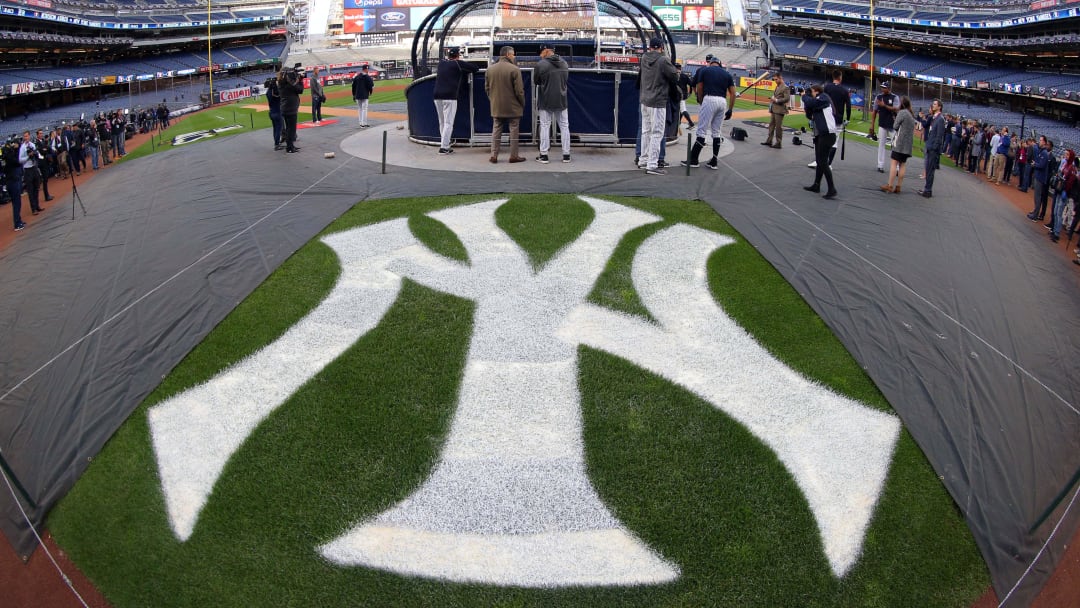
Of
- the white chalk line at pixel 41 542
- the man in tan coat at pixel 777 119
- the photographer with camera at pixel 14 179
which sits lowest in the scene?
the white chalk line at pixel 41 542

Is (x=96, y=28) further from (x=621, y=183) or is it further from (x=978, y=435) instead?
(x=978, y=435)

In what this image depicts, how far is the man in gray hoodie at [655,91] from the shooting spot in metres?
11.7

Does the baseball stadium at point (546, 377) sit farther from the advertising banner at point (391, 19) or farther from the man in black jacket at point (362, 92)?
the advertising banner at point (391, 19)

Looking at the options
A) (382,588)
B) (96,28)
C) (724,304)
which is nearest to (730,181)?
(724,304)

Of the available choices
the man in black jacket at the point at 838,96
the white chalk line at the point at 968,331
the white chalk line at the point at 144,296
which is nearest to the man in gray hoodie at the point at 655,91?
the white chalk line at the point at 968,331

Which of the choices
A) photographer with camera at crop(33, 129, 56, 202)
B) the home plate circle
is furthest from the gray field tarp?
the home plate circle

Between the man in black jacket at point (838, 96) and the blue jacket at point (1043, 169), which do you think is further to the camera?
the man in black jacket at point (838, 96)

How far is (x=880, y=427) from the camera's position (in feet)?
19.1

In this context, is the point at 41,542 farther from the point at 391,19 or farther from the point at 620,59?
the point at 391,19

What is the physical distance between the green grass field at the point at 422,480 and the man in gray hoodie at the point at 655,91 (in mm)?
5681

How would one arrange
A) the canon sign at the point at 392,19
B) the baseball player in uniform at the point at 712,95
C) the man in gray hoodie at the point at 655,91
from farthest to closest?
1. the canon sign at the point at 392,19
2. the baseball player in uniform at the point at 712,95
3. the man in gray hoodie at the point at 655,91

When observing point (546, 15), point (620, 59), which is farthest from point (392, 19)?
point (620, 59)

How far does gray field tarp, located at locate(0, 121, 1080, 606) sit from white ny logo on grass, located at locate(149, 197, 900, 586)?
30.0 inches

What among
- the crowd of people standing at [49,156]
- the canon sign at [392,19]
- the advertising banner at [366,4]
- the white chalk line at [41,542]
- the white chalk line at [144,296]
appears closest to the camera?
the white chalk line at [41,542]
